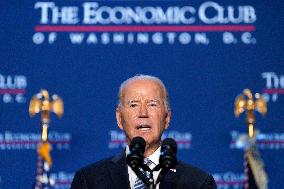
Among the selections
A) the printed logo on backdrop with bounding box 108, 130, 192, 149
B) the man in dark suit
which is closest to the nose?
the man in dark suit

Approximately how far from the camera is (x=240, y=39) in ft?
13.5

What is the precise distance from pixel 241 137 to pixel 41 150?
1188 mm

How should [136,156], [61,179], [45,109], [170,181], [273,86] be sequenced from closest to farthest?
1. [136,156]
2. [170,181]
3. [45,109]
4. [61,179]
5. [273,86]

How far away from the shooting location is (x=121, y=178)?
2.42 m

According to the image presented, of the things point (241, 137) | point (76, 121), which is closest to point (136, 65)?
point (76, 121)

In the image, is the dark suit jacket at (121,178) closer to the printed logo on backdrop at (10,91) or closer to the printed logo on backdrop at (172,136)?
the printed logo on backdrop at (172,136)

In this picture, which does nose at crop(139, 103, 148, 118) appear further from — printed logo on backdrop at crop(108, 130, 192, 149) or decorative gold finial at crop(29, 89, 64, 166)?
printed logo on backdrop at crop(108, 130, 192, 149)

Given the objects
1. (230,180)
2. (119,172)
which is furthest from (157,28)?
(119,172)

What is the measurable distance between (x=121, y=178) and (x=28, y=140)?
5.47ft

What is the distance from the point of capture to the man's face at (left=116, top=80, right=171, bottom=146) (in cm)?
244

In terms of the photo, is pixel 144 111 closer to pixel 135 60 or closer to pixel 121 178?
pixel 121 178

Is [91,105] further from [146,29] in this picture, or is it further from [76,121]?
[146,29]

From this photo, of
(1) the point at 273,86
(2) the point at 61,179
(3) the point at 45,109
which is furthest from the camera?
(1) the point at 273,86

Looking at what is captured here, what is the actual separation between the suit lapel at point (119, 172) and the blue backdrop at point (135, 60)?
4.84 feet
